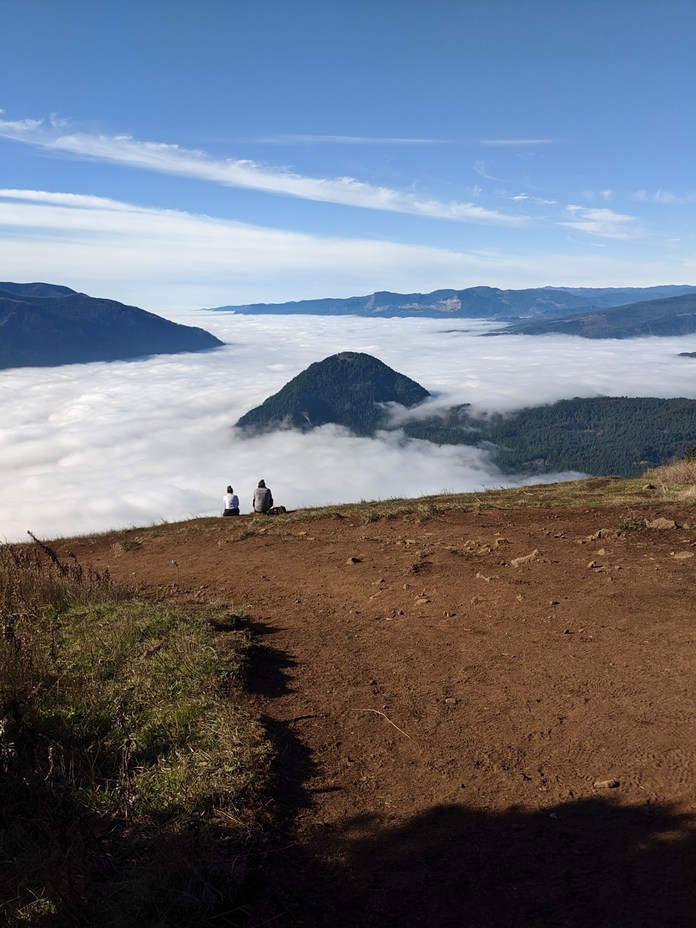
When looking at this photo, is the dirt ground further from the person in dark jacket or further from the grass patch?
the person in dark jacket

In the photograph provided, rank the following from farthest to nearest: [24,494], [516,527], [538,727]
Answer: [24,494] < [516,527] < [538,727]

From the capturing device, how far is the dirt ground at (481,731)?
126 inches

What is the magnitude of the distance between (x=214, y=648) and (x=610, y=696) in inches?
145

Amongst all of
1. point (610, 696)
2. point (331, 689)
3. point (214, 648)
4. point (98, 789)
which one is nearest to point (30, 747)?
point (98, 789)

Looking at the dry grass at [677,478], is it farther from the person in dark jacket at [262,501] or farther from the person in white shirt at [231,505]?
the person in white shirt at [231,505]

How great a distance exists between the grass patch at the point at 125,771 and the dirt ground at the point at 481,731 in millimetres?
283

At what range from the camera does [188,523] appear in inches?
662

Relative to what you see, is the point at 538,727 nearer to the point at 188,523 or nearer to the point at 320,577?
the point at 320,577

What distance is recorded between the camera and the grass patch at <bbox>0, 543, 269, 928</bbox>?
3.04 m

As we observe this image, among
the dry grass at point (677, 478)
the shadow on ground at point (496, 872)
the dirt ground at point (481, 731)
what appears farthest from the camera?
the dry grass at point (677, 478)

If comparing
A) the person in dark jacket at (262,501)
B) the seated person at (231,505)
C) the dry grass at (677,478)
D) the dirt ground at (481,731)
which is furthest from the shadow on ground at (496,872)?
the seated person at (231,505)

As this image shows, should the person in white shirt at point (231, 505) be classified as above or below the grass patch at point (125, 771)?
below

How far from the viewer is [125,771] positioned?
3.60 m

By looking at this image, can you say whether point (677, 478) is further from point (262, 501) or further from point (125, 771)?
point (125, 771)
